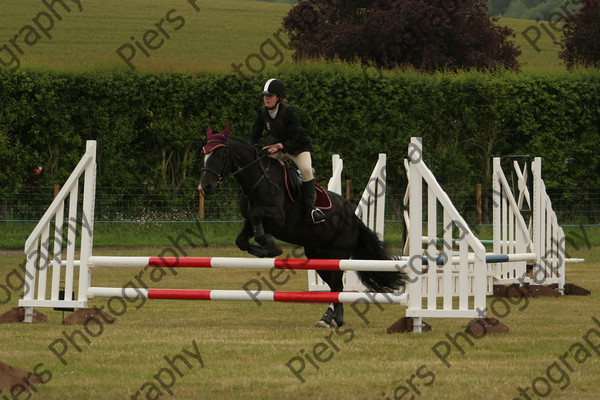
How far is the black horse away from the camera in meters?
8.13

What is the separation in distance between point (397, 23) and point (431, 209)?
2134cm

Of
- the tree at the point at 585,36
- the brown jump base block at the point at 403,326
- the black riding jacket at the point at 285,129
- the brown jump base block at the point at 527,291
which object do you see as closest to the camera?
the brown jump base block at the point at 403,326

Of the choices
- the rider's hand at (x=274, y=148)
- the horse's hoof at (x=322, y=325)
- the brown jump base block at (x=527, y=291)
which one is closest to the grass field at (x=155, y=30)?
the brown jump base block at (x=527, y=291)

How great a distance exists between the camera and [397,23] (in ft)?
92.7

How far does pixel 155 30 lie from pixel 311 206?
33.7 metres

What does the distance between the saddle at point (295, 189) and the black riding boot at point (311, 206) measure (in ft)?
0.25

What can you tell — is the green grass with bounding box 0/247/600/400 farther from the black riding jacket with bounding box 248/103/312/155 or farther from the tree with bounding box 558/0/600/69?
the tree with bounding box 558/0/600/69

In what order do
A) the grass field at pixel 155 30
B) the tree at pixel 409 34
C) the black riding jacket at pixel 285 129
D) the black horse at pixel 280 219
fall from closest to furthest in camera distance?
1. the black horse at pixel 280 219
2. the black riding jacket at pixel 285 129
3. the tree at pixel 409 34
4. the grass field at pixel 155 30

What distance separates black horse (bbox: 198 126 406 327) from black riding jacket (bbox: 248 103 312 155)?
22 centimetres

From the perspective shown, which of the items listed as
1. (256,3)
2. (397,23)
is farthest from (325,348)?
(256,3)

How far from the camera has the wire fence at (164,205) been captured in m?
18.5

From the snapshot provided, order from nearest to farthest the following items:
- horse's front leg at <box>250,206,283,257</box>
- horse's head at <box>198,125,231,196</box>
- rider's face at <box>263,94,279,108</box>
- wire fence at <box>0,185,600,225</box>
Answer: horse's head at <box>198,125,231,196</box> → horse's front leg at <box>250,206,283,257</box> → rider's face at <box>263,94,279,108</box> → wire fence at <box>0,185,600,225</box>

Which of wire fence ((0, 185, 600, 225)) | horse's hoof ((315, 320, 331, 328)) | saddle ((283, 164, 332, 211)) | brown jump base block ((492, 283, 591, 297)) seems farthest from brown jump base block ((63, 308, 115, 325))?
wire fence ((0, 185, 600, 225))

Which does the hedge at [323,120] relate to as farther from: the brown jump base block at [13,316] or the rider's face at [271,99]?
the rider's face at [271,99]
